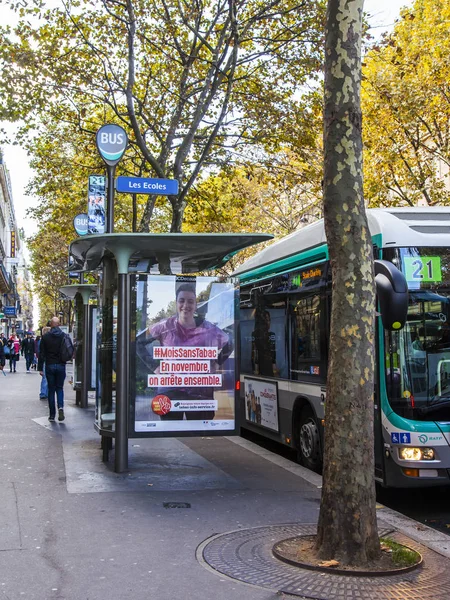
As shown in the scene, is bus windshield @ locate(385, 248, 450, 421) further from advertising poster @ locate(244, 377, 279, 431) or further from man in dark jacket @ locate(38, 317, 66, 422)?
man in dark jacket @ locate(38, 317, 66, 422)

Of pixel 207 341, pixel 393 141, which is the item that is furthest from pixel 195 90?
pixel 207 341

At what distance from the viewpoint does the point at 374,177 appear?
22188 mm

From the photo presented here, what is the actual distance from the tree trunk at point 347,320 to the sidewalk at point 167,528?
0.42 metres

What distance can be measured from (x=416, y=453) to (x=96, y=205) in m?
6.63

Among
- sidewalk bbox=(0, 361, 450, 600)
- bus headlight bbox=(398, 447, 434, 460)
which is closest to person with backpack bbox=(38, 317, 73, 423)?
sidewalk bbox=(0, 361, 450, 600)

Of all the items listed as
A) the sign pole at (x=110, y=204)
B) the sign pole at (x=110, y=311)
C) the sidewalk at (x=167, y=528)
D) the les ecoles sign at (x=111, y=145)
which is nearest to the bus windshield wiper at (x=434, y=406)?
the sidewalk at (x=167, y=528)

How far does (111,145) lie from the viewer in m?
10.6

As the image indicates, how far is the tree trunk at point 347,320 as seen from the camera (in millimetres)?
5426

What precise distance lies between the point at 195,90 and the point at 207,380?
1110 centimetres

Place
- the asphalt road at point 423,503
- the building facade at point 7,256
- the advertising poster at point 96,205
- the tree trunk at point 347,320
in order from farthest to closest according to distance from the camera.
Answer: the building facade at point 7,256 < the advertising poster at point 96,205 < the asphalt road at point 423,503 < the tree trunk at point 347,320

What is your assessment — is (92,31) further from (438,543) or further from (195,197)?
(438,543)

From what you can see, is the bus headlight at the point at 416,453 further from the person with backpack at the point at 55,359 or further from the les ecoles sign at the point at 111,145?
the person with backpack at the point at 55,359

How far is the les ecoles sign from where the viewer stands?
10500mm

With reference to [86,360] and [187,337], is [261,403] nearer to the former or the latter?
[187,337]
